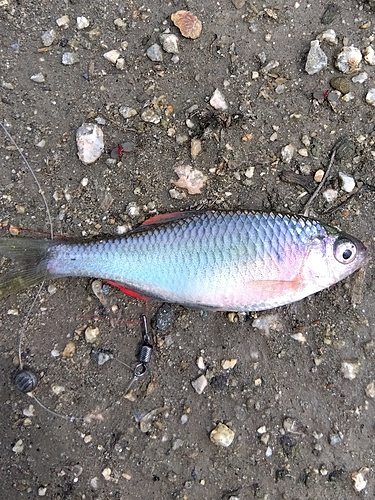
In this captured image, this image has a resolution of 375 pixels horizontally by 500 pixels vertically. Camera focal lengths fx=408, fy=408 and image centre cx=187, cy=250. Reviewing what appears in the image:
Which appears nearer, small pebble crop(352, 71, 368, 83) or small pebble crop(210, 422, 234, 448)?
small pebble crop(210, 422, 234, 448)

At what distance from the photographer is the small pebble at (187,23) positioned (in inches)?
117

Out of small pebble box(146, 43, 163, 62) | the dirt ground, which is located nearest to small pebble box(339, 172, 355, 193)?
the dirt ground

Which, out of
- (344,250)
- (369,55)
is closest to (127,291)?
(344,250)

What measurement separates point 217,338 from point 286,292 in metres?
0.59

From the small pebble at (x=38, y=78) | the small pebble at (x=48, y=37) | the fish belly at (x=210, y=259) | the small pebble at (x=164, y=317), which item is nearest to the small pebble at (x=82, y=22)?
the small pebble at (x=48, y=37)

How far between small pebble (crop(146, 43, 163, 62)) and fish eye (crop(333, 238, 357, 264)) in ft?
5.99

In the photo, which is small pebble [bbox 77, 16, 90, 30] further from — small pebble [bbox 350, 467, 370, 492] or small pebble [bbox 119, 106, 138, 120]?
small pebble [bbox 350, 467, 370, 492]

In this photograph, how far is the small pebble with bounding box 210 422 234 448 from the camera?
277 centimetres

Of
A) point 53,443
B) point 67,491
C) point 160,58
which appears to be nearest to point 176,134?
point 160,58

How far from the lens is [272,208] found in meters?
2.96

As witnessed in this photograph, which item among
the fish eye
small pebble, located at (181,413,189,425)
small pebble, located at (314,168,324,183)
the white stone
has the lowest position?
small pebble, located at (181,413,189,425)

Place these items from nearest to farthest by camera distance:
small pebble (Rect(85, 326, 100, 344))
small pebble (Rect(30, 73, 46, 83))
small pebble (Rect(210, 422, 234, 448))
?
small pebble (Rect(210, 422, 234, 448)) < small pebble (Rect(85, 326, 100, 344)) < small pebble (Rect(30, 73, 46, 83))

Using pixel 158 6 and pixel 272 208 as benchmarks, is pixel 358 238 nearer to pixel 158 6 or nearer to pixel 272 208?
pixel 272 208

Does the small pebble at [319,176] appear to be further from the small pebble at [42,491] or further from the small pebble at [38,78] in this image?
the small pebble at [42,491]
